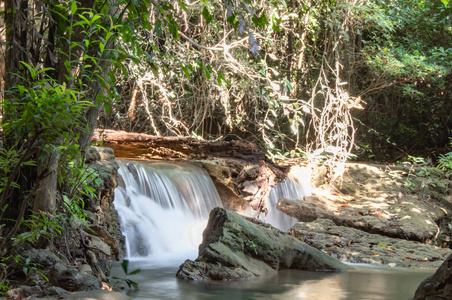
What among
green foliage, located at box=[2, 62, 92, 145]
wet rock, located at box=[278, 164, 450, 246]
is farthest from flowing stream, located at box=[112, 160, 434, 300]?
green foliage, located at box=[2, 62, 92, 145]

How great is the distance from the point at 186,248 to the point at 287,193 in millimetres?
3340

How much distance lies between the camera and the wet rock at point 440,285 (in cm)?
314

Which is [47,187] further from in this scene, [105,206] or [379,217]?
[379,217]

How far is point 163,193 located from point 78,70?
4202mm

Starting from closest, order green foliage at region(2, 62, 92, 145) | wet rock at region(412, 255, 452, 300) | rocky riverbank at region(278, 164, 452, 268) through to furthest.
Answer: green foliage at region(2, 62, 92, 145)
wet rock at region(412, 255, 452, 300)
rocky riverbank at region(278, 164, 452, 268)

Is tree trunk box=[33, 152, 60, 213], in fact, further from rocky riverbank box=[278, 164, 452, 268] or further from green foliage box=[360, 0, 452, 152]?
green foliage box=[360, 0, 452, 152]

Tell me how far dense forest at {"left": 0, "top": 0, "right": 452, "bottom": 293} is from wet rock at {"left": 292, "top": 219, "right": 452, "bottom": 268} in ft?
6.79

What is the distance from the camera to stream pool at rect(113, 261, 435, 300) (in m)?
4.61

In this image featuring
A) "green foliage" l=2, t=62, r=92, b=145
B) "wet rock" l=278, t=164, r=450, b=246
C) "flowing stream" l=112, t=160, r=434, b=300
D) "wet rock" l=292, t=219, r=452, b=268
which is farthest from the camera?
"wet rock" l=278, t=164, r=450, b=246

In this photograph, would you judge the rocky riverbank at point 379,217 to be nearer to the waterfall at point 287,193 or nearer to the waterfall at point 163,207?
Answer: the waterfall at point 287,193

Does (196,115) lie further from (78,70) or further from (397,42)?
(78,70)

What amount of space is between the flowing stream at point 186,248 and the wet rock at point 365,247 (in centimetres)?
48

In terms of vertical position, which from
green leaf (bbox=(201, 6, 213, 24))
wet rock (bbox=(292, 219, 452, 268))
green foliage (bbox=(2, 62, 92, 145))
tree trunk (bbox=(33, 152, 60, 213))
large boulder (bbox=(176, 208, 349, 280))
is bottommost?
wet rock (bbox=(292, 219, 452, 268))

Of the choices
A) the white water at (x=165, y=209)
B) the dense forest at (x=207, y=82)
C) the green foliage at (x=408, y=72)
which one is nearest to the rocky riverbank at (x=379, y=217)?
the dense forest at (x=207, y=82)
